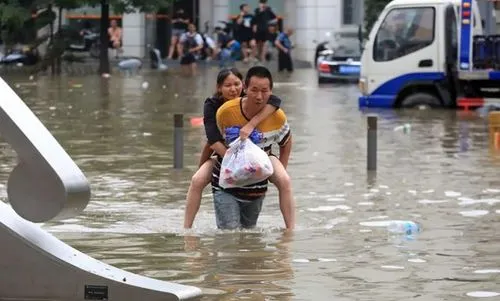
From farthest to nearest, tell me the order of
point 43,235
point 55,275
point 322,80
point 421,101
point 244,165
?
1. point 322,80
2. point 421,101
3. point 244,165
4. point 43,235
5. point 55,275

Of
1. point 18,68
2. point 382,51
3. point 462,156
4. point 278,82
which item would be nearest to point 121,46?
point 18,68

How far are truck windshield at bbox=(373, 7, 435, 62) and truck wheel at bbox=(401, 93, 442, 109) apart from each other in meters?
0.90

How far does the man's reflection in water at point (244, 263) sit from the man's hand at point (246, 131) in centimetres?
83

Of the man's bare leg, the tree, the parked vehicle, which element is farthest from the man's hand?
the tree

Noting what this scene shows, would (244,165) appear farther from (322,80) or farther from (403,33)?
(322,80)

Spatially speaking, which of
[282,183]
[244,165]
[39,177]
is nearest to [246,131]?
[244,165]

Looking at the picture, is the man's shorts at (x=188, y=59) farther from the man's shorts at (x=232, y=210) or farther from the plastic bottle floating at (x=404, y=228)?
the man's shorts at (x=232, y=210)

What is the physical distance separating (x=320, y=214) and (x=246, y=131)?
2.76 metres

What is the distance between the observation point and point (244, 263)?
36.4 ft

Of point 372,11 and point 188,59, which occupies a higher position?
point 372,11

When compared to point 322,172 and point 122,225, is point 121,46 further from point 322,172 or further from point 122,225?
point 122,225

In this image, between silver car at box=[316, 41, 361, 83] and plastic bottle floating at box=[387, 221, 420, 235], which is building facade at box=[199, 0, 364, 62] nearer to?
silver car at box=[316, 41, 361, 83]

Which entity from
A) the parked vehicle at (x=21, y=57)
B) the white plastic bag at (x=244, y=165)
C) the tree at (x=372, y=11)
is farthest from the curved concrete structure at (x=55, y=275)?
the tree at (x=372, y=11)

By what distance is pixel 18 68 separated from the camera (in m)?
50.5
